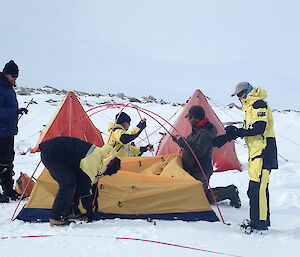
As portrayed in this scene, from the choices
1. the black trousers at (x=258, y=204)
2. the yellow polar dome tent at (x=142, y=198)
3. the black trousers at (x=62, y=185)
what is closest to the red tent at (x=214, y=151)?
the yellow polar dome tent at (x=142, y=198)

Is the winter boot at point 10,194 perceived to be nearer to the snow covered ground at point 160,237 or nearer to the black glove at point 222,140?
the snow covered ground at point 160,237

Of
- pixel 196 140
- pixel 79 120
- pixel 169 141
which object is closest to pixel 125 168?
pixel 196 140

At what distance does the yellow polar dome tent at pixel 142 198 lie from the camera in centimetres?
463

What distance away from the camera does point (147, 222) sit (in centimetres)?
438

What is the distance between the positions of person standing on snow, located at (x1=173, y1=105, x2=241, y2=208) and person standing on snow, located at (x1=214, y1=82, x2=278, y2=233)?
2.72 feet

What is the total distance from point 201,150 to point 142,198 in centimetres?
112

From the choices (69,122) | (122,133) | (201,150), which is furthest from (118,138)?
(69,122)

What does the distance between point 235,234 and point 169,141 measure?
3.99 meters

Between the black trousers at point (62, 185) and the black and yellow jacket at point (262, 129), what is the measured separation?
2036 millimetres

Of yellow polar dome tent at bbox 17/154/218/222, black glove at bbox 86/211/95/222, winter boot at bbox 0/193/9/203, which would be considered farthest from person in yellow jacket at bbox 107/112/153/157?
winter boot at bbox 0/193/9/203

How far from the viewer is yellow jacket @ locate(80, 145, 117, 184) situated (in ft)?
14.0

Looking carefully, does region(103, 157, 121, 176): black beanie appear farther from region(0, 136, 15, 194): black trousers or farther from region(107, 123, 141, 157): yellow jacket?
region(0, 136, 15, 194): black trousers

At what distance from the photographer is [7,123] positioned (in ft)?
17.5

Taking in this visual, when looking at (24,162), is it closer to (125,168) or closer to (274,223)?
(125,168)
